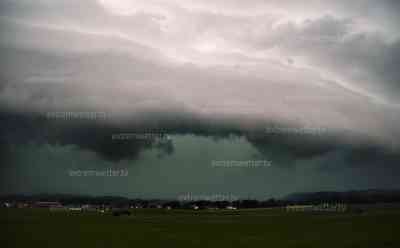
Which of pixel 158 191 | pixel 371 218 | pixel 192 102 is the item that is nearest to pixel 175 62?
pixel 192 102

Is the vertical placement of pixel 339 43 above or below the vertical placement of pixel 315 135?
above

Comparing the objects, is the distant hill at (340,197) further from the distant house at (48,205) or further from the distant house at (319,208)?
the distant house at (48,205)

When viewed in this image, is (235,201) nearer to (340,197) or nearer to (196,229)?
(196,229)

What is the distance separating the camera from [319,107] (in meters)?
8.64

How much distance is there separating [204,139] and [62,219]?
8.07 feet

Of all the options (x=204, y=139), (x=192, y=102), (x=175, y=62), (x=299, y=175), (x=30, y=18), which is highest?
(x=30, y=18)

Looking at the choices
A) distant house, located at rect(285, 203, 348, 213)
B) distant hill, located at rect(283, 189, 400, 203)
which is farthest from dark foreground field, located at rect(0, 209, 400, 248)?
distant hill, located at rect(283, 189, 400, 203)

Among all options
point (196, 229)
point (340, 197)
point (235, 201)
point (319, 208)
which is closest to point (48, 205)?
point (196, 229)

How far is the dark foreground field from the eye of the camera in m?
8.16

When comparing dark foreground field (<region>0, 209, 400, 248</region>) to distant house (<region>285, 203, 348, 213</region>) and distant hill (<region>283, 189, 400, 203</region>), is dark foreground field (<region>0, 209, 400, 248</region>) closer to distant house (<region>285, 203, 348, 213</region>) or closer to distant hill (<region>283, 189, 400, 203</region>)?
distant house (<region>285, 203, 348, 213</region>)

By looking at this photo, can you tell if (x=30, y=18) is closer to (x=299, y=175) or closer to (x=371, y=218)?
(x=299, y=175)

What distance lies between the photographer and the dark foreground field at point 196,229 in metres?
8.16

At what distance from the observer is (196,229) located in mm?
8422

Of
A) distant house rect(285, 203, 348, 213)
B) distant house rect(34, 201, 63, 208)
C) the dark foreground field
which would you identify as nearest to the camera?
the dark foreground field
